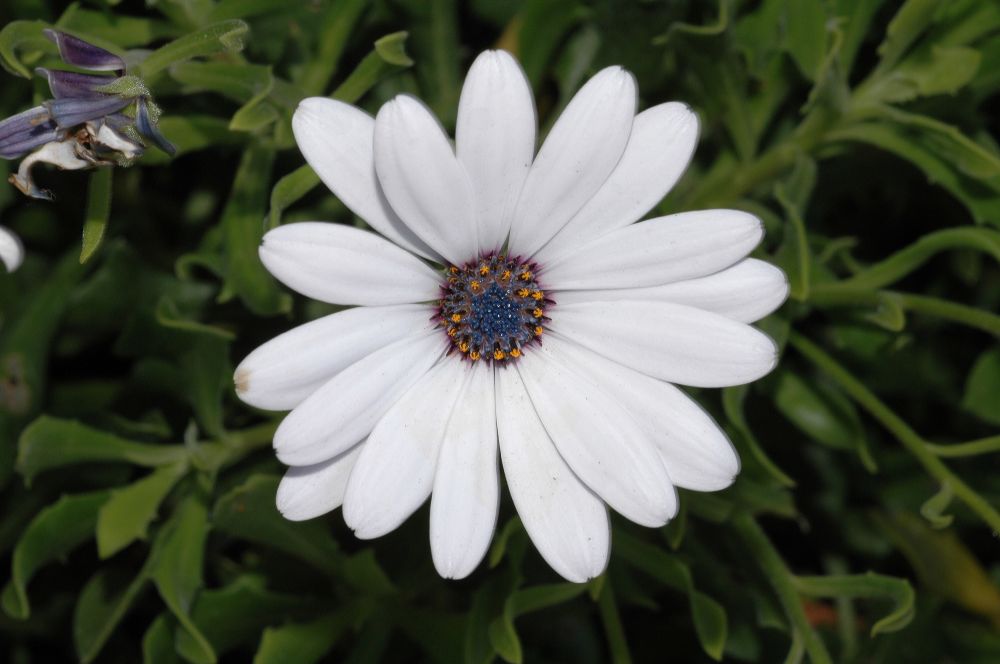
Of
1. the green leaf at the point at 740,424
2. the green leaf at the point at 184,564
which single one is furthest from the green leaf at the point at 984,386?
the green leaf at the point at 184,564

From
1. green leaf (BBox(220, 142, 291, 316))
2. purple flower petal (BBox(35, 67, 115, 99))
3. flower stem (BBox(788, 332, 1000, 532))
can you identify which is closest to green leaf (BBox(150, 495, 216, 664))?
green leaf (BBox(220, 142, 291, 316))

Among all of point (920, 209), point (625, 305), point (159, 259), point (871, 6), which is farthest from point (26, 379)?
point (920, 209)

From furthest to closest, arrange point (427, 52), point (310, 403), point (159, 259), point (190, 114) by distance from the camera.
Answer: point (159, 259) < point (427, 52) < point (190, 114) < point (310, 403)

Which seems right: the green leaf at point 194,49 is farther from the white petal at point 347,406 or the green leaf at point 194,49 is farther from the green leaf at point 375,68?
the white petal at point 347,406

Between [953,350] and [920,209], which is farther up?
[920,209]

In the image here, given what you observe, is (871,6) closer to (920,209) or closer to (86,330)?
(920,209)

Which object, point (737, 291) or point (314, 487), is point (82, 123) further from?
point (737, 291)
